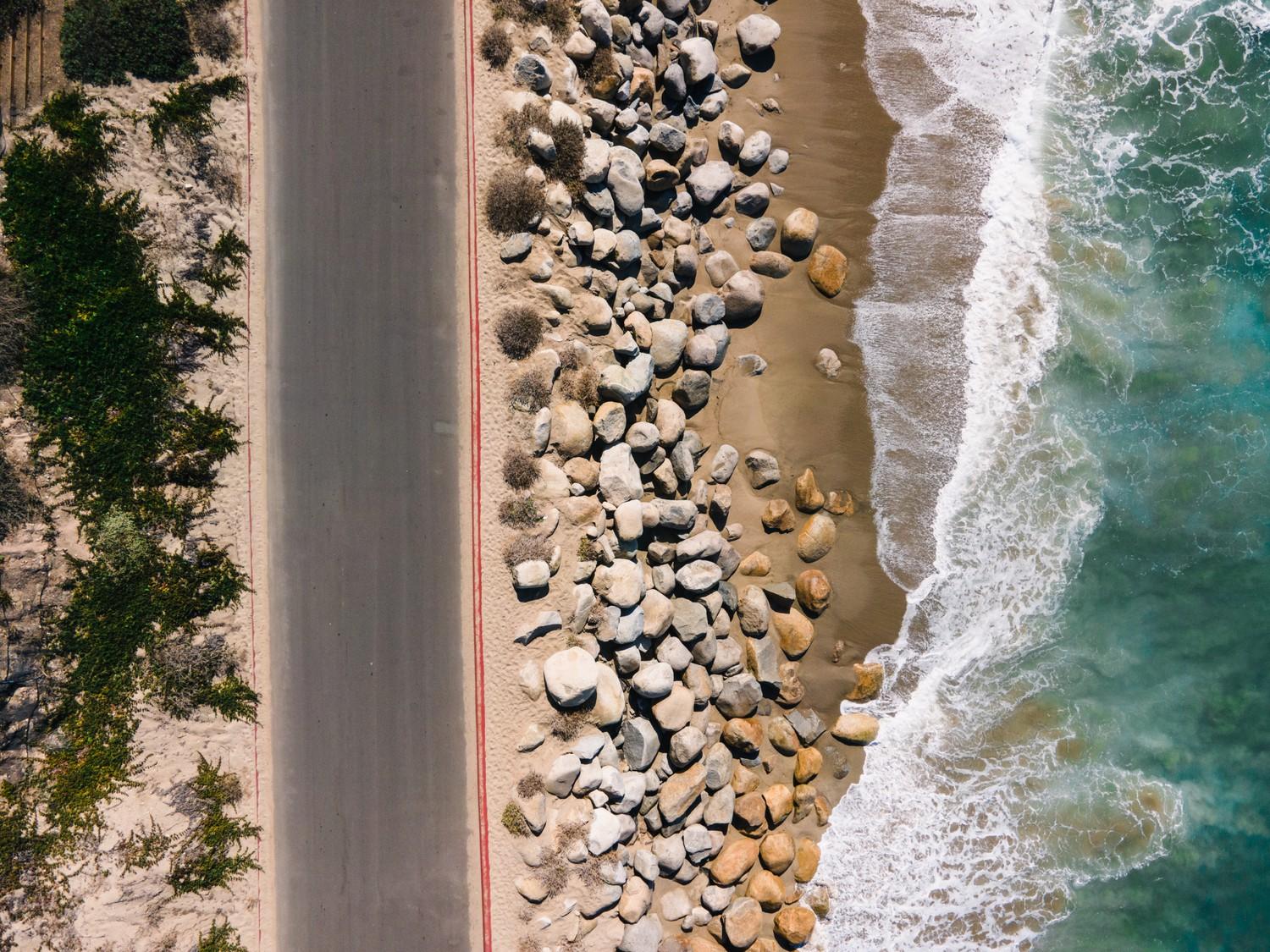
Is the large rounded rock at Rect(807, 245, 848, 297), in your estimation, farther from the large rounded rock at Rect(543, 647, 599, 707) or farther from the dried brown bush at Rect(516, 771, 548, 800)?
the dried brown bush at Rect(516, 771, 548, 800)

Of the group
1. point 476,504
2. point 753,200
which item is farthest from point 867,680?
point 753,200

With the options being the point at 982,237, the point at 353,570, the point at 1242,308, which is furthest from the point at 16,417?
the point at 1242,308

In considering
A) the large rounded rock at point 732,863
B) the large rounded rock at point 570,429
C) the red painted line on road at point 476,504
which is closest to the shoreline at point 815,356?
the large rounded rock at point 732,863

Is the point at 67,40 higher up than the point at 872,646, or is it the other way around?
the point at 67,40

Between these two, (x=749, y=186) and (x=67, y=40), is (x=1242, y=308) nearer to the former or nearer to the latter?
(x=749, y=186)

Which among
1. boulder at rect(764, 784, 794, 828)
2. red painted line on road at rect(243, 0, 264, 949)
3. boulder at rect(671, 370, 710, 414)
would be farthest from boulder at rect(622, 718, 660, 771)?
red painted line on road at rect(243, 0, 264, 949)
